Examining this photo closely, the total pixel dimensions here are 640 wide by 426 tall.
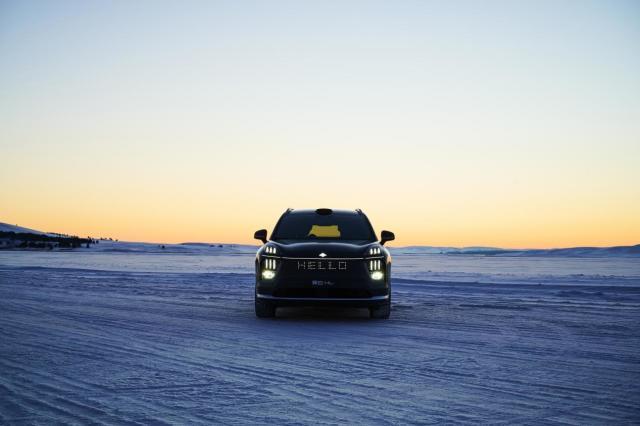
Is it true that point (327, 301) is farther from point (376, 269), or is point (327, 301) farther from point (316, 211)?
point (316, 211)

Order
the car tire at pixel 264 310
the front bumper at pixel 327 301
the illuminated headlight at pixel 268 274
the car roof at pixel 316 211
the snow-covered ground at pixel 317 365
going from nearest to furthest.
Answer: the snow-covered ground at pixel 317 365
the front bumper at pixel 327 301
the illuminated headlight at pixel 268 274
the car tire at pixel 264 310
the car roof at pixel 316 211

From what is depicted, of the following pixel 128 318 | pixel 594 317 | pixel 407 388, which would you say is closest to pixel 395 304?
pixel 594 317

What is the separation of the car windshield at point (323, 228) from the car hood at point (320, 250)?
831mm

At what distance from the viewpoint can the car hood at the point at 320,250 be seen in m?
9.47

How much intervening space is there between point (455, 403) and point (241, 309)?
7559 millimetres

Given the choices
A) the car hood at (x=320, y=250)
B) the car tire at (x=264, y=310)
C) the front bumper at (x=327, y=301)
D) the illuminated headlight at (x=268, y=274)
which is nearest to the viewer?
the front bumper at (x=327, y=301)

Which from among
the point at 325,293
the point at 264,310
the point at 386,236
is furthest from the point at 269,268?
the point at 386,236

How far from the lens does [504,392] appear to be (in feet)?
15.2

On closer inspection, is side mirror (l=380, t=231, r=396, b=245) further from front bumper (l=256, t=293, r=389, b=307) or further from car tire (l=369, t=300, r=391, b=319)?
front bumper (l=256, t=293, r=389, b=307)

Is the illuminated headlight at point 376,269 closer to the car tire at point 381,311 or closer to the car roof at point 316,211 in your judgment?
the car tire at point 381,311

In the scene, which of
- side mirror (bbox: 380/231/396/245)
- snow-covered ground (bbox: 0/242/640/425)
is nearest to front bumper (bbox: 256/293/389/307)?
snow-covered ground (bbox: 0/242/640/425)

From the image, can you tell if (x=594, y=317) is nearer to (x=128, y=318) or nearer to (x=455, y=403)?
(x=455, y=403)

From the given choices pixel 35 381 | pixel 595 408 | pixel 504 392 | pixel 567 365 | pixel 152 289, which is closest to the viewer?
pixel 595 408

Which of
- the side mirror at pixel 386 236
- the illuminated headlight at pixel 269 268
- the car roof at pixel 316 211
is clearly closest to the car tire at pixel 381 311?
the side mirror at pixel 386 236
